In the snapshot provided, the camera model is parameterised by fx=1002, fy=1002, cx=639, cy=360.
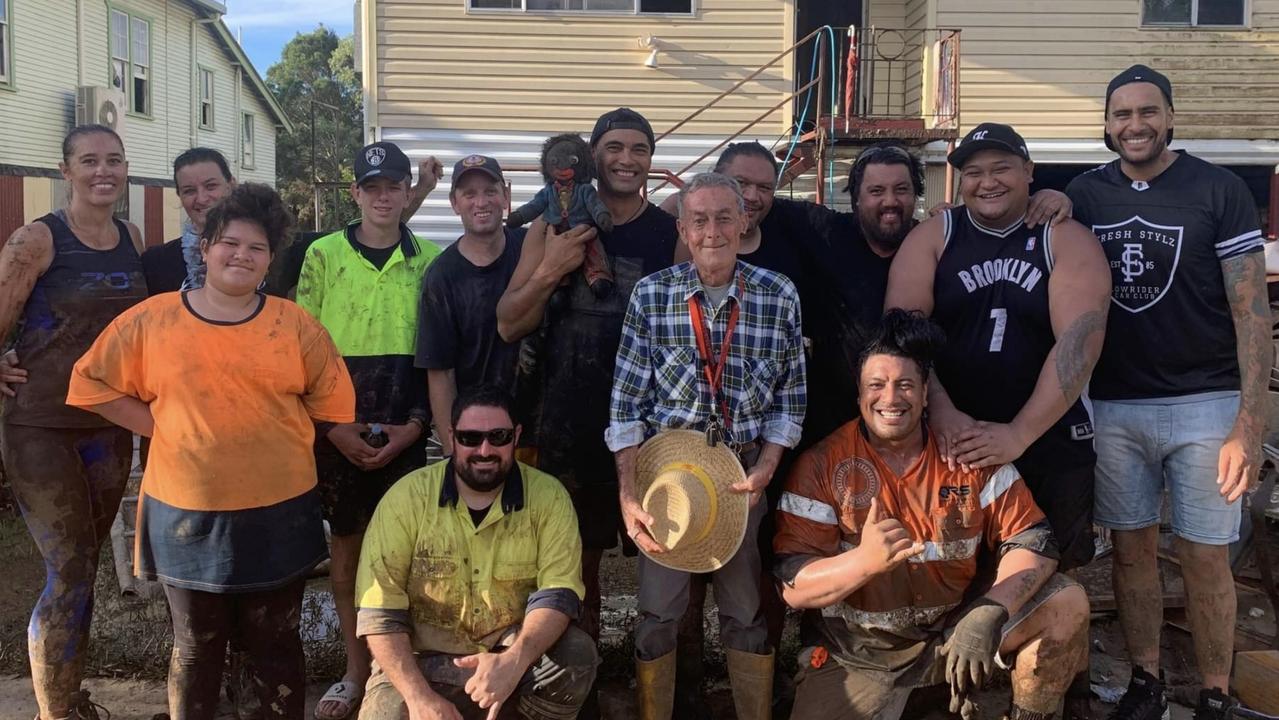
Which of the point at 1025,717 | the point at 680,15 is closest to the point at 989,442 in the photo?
the point at 1025,717

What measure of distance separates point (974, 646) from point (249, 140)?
2450 cm

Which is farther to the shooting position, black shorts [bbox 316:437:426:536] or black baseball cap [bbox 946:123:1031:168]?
black shorts [bbox 316:437:426:536]

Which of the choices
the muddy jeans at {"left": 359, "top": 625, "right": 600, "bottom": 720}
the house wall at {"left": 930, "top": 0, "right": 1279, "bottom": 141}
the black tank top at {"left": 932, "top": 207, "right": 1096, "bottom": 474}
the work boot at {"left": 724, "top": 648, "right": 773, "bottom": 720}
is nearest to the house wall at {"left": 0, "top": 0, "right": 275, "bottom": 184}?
the house wall at {"left": 930, "top": 0, "right": 1279, "bottom": 141}

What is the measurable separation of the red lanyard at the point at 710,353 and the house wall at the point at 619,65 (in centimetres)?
761

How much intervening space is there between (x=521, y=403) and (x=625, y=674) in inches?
53.1

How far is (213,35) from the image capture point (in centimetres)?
2197

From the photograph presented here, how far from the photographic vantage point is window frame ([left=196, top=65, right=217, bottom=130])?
70.2ft

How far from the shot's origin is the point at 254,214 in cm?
321

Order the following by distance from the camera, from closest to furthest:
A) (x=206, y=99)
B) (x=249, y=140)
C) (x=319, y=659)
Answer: (x=319, y=659) < (x=206, y=99) < (x=249, y=140)

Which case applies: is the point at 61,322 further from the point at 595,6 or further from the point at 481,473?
the point at 595,6

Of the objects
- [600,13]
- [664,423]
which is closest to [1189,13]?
[600,13]

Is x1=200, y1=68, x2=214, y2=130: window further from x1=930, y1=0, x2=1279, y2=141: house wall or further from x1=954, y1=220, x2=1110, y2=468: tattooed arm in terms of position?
x1=954, y1=220, x2=1110, y2=468: tattooed arm

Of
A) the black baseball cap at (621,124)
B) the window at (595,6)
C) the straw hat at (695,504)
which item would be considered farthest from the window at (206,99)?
the straw hat at (695,504)

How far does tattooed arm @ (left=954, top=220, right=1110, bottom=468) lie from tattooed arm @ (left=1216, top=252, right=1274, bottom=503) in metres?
0.51
